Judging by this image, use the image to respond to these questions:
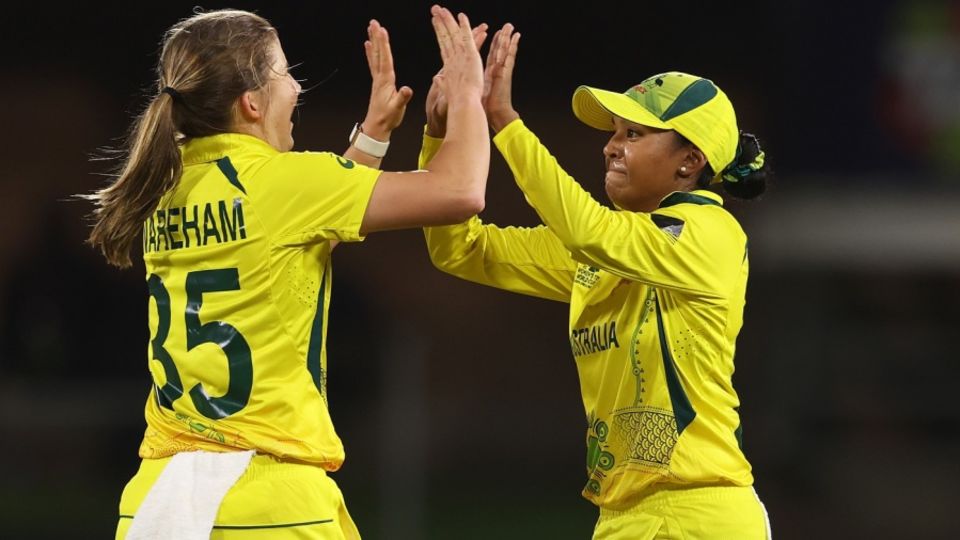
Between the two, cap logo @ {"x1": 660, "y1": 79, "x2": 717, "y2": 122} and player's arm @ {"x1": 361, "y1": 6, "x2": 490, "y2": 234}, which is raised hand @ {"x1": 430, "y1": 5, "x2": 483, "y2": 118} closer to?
player's arm @ {"x1": 361, "y1": 6, "x2": 490, "y2": 234}

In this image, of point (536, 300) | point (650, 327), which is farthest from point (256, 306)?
point (536, 300)

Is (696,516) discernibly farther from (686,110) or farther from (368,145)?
(368,145)

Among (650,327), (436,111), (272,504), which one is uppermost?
(436,111)

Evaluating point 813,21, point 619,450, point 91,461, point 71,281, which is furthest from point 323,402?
point 71,281

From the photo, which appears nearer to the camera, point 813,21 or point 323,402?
point 323,402

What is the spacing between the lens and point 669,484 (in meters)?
2.88

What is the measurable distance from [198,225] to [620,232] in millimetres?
835

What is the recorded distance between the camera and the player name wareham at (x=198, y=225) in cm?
255

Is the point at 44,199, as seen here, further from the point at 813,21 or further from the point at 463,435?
the point at 813,21

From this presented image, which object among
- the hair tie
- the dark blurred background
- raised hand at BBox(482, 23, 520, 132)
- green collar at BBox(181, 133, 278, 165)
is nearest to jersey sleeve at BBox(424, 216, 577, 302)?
raised hand at BBox(482, 23, 520, 132)

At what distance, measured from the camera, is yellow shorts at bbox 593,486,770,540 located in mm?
2846

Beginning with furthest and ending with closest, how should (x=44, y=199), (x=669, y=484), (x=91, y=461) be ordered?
(x=44, y=199), (x=91, y=461), (x=669, y=484)

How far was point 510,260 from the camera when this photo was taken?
330cm

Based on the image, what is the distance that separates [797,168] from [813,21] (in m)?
0.90
